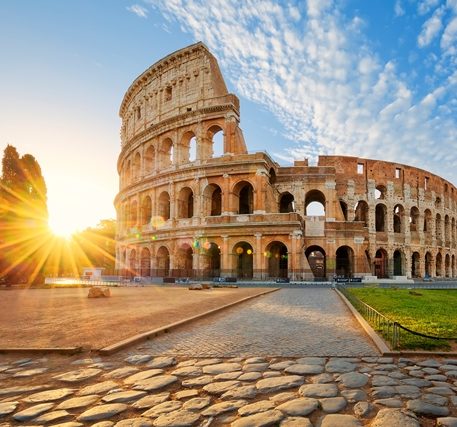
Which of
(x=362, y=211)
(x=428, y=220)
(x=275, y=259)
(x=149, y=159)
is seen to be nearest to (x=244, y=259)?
(x=275, y=259)

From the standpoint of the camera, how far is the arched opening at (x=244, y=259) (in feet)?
101

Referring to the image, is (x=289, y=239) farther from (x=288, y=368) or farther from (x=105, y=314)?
(x=288, y=368)

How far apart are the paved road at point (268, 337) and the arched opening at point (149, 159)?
3030 centimetres

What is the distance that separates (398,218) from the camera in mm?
42469

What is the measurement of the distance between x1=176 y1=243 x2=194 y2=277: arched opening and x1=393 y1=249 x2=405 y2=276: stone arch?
73.3 ft

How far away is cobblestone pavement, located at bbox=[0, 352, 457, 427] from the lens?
3201 millimetres

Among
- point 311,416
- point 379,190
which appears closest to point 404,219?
point 379,190

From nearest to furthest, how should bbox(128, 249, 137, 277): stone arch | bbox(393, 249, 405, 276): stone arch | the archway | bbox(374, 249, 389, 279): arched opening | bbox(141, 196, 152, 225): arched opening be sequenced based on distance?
bbox(128, 249, 137, 277): stone arch, bbox(141, 196, 152, 225): arched opening, the archway, bbox(374, 249, 389, 279): arched opening, bbox(393, 249, 405, 276): stone arch

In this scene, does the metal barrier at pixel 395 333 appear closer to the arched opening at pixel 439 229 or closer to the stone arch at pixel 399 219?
the stone arch at pixel 399 219

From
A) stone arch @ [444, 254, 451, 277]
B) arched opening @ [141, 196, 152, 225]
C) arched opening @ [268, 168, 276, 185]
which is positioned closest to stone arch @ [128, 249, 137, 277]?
arched opening @ [141, 196, 152, 225]

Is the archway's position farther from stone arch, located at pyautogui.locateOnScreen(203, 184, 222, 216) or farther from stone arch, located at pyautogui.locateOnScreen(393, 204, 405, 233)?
stone arch, located at pyautogui.locateOnScreen(393, 204, 405, 233)

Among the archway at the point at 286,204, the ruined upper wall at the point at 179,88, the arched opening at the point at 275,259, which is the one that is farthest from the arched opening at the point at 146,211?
the arched opening at the point at 275,259

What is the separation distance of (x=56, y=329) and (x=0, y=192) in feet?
69.9

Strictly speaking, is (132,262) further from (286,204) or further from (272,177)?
(286,204)
